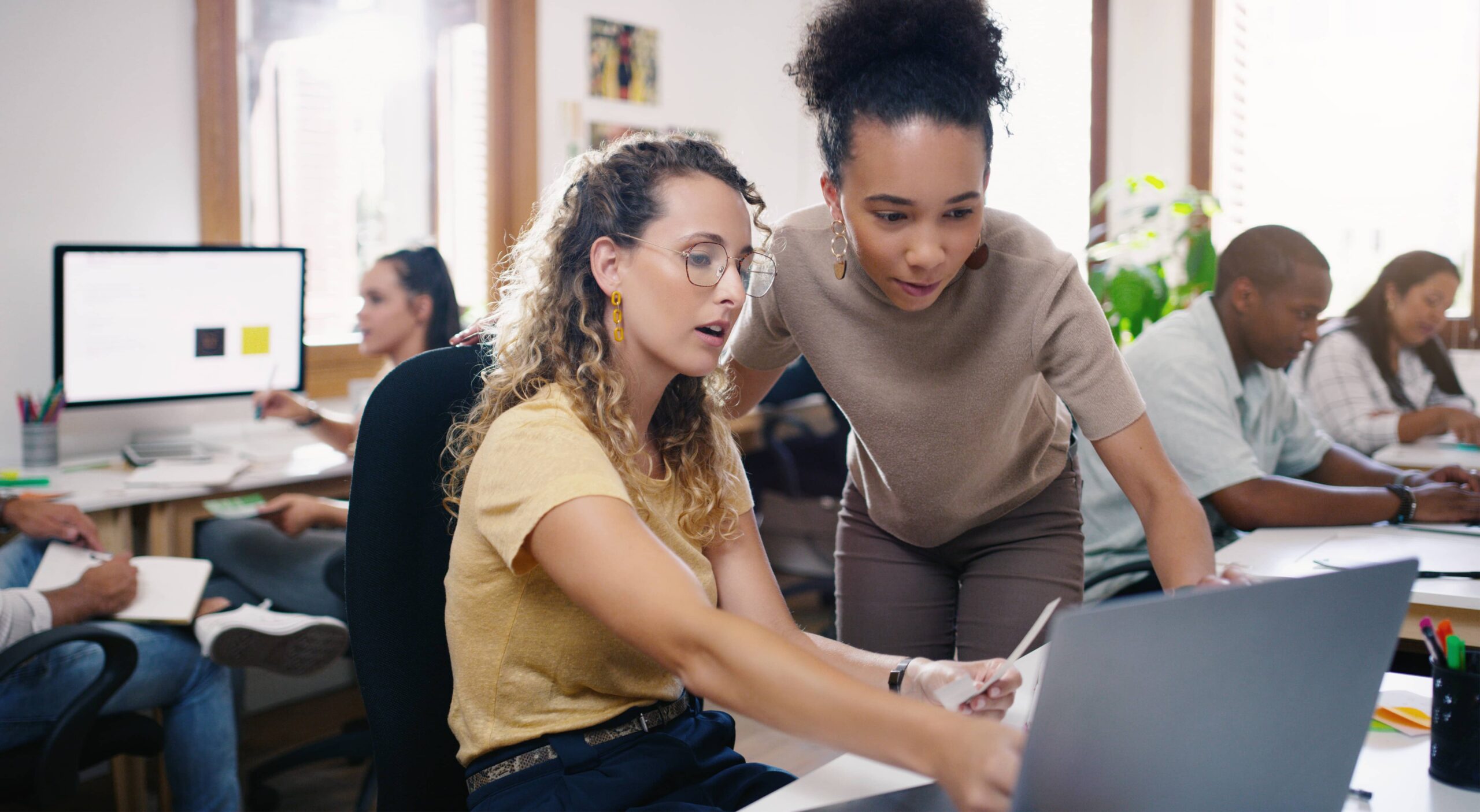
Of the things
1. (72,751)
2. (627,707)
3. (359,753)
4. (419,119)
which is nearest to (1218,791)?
(627,707)

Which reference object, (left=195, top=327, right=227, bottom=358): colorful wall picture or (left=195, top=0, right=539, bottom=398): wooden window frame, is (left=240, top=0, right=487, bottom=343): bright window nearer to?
(left=195, top=0, right=539, bottom=398): wooden window frame

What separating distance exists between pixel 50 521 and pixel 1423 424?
343 centimetres

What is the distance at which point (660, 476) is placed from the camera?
1.22 meters

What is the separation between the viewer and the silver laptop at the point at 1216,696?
60 cm

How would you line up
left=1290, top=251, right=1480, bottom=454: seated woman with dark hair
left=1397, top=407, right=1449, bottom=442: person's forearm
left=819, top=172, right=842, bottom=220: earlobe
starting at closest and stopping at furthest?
left=819, top=172, right=842, bottom=220: earlobe < left=1397, top=407, right=1449, bottom=442: person's forearm < left=1290, top=251, right=1480, bottom=454: seated woman with dark hair

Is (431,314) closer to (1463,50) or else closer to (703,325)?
(703,325)

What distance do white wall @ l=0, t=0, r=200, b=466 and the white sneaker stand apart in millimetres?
1038

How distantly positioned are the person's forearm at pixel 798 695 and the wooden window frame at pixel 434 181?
217 cm

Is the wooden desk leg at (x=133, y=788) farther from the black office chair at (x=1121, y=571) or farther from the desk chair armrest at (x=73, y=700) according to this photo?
the black office chair at (x=1121, y=571)

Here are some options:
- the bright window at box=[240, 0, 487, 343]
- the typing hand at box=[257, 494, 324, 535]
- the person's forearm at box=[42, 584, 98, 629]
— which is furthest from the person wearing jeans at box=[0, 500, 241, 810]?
the bright window at box=[240, 0, 487, 343]

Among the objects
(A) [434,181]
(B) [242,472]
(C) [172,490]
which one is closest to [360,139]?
(A) [434,181]

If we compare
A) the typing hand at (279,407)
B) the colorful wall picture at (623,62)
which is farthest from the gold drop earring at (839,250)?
the colorful wall picture at (623,62)

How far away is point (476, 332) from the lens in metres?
1.29

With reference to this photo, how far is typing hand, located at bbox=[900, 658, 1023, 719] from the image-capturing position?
0.99m
